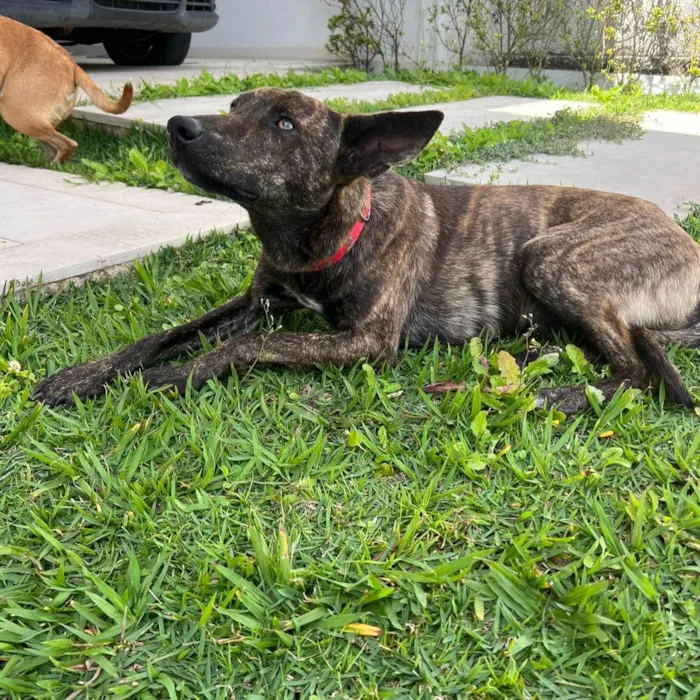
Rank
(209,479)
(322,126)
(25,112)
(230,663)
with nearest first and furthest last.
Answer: (230,663) < (209,479) < (322,126) < (25,112)

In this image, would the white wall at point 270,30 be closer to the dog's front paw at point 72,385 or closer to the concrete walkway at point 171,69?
the concrete walkway at point 171,69

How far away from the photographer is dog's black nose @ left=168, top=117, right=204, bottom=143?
2.52 m

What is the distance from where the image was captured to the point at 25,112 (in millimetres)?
5594

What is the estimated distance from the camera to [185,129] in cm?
252

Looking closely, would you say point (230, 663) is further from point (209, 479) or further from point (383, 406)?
point (383, 406)

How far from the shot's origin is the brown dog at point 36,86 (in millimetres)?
5586

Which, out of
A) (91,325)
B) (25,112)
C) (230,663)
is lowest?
(230,663)

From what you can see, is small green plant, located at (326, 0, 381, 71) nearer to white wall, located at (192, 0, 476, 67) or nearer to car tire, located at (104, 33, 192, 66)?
white wall, located at (192, 0, 476, 67)

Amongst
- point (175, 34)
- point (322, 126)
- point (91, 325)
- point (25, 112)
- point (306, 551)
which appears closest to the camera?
point (306, 551)

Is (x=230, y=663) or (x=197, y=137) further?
(x=197, y=137)

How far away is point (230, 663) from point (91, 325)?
193 centimetres

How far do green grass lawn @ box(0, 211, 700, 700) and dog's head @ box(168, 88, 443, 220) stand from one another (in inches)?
27.1

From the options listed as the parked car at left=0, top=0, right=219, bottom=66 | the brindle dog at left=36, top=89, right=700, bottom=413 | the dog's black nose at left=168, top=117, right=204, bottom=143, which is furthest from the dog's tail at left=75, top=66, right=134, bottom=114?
the dog's black nose at left=168, top=117, right=204, bottom=143

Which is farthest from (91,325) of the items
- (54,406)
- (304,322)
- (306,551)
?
(306,551)
